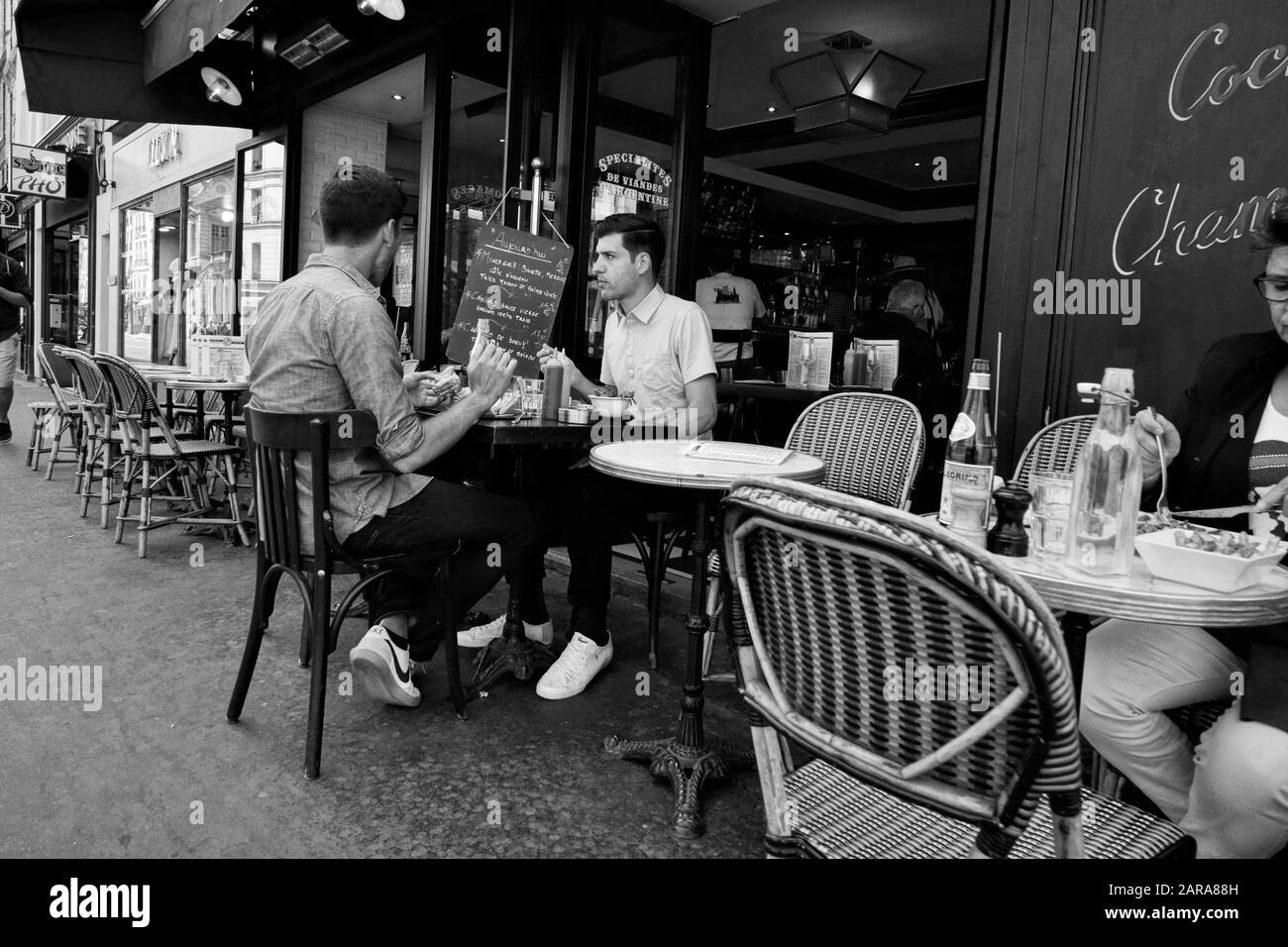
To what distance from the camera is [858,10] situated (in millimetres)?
5387

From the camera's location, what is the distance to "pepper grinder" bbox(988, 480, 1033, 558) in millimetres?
1494

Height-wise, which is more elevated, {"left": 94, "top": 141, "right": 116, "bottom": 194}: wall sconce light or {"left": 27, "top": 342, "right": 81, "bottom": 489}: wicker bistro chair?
{"left": 94, "top": 141, "right": 116, "bottom": 194}: wall sconce light

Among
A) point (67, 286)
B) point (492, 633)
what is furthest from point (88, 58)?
point (67, 286)

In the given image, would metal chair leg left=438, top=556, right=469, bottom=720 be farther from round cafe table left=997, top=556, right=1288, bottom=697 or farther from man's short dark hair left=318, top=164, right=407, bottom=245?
round cafe table left=997, top=556, right=1288, bottom=697

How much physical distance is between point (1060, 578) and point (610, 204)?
385 cm

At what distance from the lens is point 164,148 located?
10.5 metres

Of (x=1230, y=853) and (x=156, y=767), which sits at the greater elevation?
(x=1230, y=853)

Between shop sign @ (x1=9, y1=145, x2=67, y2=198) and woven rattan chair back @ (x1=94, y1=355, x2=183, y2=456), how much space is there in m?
10.5

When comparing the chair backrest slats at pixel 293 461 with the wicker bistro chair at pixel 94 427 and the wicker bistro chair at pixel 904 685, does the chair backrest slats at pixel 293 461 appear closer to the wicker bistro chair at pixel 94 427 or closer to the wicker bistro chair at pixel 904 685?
the wicker bistro chair at pixel 904 685

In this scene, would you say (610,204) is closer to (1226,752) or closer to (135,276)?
(1226,752)

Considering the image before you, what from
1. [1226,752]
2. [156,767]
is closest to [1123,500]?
[1226,752]

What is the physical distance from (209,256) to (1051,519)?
395 inches

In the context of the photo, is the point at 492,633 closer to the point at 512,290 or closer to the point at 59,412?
the point at 512,290

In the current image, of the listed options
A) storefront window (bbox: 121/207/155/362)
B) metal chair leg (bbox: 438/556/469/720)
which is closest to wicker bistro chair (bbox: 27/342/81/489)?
storefront window (bbox: 121/207/155/362)
